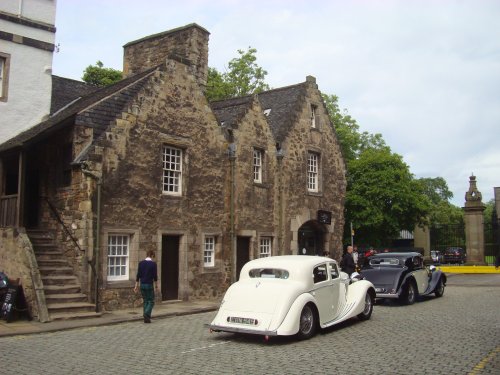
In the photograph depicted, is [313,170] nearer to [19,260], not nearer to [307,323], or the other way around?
[19,260]

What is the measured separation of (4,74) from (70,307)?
30.7 ft

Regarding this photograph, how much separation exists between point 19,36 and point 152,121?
21.4ft

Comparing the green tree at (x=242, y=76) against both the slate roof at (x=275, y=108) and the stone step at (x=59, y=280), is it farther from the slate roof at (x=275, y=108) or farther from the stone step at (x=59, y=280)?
the stone step at (x=59, y=280)

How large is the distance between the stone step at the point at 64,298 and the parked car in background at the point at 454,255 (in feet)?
107

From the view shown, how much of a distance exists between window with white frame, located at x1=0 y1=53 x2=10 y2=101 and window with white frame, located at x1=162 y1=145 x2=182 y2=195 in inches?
241

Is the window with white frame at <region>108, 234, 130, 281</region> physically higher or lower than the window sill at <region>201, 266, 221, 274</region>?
higher

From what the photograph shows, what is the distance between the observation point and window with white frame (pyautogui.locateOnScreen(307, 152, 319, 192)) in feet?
79.0

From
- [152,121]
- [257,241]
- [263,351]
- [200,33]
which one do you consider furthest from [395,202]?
[263,351]

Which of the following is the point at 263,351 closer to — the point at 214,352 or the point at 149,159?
the point at 214,352

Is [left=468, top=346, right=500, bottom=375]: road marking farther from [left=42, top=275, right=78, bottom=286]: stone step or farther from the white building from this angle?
the white building

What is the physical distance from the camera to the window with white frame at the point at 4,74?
18203 millimetres

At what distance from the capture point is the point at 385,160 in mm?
33594

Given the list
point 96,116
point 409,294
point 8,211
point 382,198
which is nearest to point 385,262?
point 409,294

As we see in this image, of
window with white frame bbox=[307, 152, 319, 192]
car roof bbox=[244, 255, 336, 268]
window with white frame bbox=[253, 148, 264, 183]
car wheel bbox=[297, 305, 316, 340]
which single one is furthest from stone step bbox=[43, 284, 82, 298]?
window with white frame bbox=[307, 152, 319, 192]
